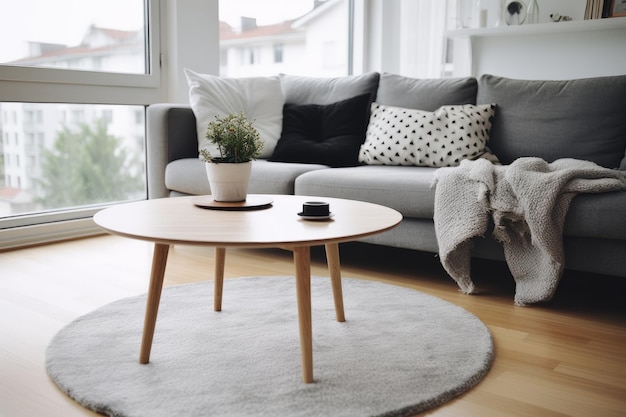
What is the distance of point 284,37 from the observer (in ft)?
14.8

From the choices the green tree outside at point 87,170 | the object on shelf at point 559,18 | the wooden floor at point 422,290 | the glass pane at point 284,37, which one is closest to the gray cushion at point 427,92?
the wooden floor at point 422,290

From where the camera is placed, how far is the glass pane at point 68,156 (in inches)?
124

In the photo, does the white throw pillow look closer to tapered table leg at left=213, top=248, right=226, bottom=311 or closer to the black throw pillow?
the black throw pillow

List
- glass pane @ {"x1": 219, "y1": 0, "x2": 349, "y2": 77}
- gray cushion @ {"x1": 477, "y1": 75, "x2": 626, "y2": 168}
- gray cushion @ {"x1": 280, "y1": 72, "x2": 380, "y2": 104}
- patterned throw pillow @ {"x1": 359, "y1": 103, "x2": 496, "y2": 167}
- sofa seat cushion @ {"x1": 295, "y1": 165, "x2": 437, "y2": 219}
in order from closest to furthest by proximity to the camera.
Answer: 1. sofa seat cushion @ {"x1": 295, "y1": 165, "x2": 437, "y2": 219}
2. gray cushion @ {"x1": 477, "y1": 75, "x2": 626, "y2": 168}
3. patterned throw pillow @ {"x1": 359, "y1": 103, "x2": 496, "y2": 167}
4. gray cushion @ {"x1": 280, "y1": 72, "x2": 380, "y2": 104}
5. glass pane @ {"x1": 219, "y1": 0, "x2": 349, "y2": 77}

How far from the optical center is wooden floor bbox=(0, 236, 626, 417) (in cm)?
144

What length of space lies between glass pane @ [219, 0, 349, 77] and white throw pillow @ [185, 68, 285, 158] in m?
0.82

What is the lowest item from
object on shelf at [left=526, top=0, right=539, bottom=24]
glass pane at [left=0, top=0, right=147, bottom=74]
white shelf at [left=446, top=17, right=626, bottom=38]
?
glass pane at [left=0, top=0, right=147, bottom=74]

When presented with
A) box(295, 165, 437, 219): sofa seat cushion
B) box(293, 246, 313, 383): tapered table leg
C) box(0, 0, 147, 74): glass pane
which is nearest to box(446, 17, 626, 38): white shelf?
box(295, 165, 437, 219): sofa seat cushion

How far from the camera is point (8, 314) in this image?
6.66ft

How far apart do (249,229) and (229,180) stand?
0.39 meters

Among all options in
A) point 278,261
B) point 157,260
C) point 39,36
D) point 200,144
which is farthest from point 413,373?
point 39,36

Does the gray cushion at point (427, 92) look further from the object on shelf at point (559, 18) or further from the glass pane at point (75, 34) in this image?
the glass pane at point (75, 34)

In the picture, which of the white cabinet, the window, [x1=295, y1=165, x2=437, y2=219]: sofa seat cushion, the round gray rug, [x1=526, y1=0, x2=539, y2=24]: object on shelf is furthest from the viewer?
[x1=526, y1=0, x2=539, y2=24]: object on shelf

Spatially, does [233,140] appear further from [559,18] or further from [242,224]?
[559,18]
